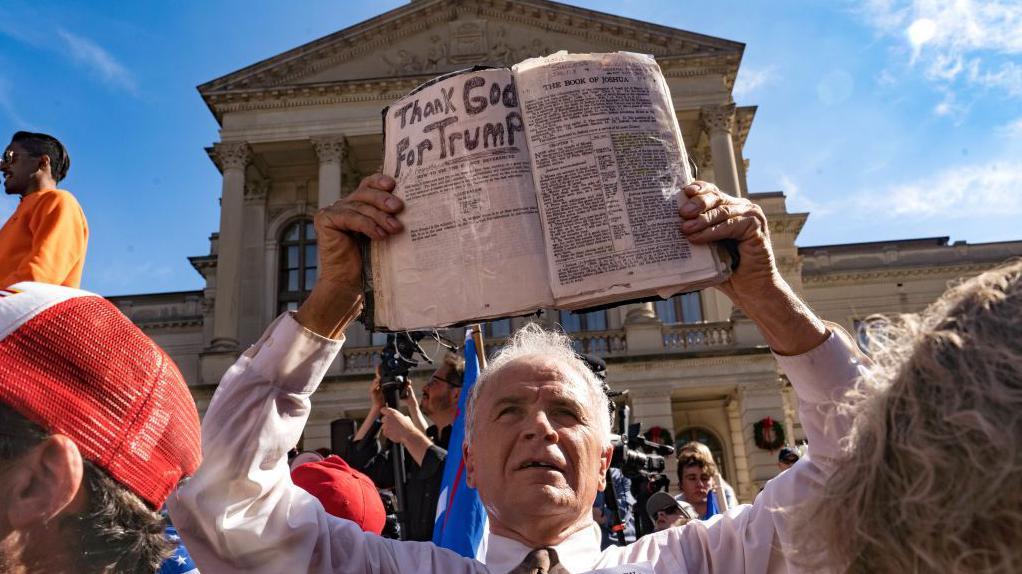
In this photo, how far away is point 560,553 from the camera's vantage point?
198cm

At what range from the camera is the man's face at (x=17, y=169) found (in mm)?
3092

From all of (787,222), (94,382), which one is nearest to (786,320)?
(94,382)

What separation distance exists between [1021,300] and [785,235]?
29.4m

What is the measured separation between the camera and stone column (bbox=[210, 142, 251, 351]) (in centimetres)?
2297

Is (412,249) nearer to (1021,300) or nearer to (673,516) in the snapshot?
(1021,300)

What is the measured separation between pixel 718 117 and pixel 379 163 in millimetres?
10704

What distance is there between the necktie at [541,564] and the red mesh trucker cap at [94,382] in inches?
34.9

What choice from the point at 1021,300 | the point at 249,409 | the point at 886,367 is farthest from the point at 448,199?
the point at 1021,300

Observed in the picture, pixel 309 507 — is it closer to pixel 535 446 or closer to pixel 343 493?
pixel 535 446

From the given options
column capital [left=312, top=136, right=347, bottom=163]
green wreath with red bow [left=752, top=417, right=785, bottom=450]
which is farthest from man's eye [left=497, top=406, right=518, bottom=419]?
column capital [left=312, top=136, right=347, bottom=163]

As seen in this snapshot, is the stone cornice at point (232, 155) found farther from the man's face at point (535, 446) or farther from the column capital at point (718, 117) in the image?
the man's face at point (535, 446)

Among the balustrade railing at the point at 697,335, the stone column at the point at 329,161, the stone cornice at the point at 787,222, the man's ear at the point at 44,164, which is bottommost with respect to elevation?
the man's ear at the point at 44,164

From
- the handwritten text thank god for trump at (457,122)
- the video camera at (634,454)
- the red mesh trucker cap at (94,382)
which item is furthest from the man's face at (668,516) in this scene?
the red mesh trucker cap at (94,382)

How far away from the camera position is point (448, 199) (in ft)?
6.01
